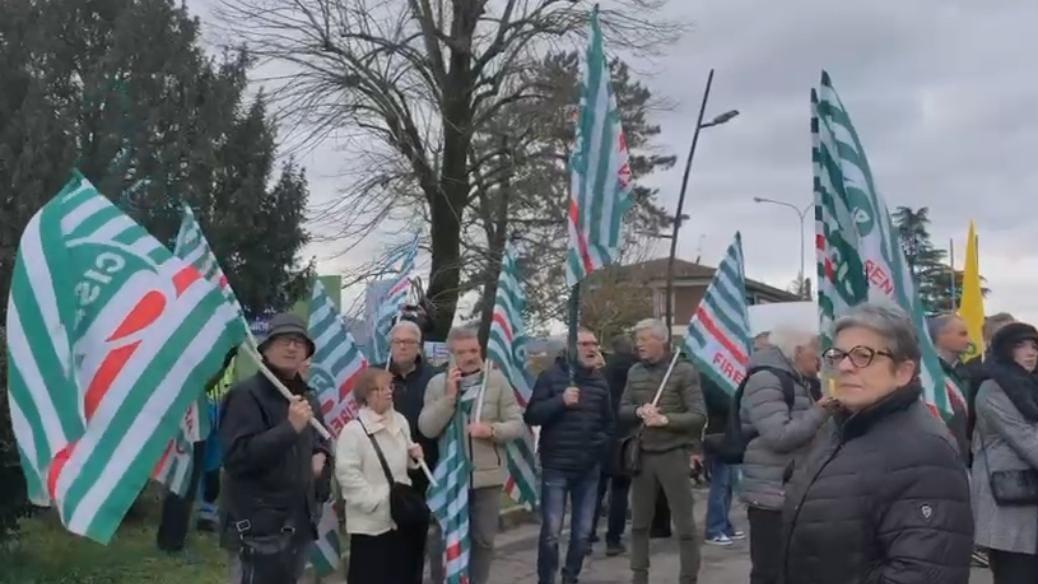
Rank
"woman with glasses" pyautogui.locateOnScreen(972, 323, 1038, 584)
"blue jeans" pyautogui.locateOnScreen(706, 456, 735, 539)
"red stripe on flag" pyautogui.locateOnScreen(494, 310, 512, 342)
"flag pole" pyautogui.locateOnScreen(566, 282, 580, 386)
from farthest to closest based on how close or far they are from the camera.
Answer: "blue jeans" pyautogui.locateOnScreen(706, 456, 735, 539) < "red stripe on flag" pyautogui.locateOnScreen(494, 310, 512, 342) < "flag pole" pyautogui.locateOnScreen(566, 282, 580, 386) < "woman with glasses" pyautogui.locateOnScreen(972, 323, 1038, 584)

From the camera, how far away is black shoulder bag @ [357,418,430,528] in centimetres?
611

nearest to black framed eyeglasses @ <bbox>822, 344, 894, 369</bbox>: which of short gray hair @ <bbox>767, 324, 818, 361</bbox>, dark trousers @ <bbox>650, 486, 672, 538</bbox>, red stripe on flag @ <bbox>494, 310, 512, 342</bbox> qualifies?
short gray hair @ <bbox>767, 324, 818, 361</bbox>

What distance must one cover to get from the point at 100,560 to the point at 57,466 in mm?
4029

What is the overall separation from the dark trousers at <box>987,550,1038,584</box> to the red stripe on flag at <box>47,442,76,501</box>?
4.26m

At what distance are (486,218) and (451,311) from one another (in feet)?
8.28

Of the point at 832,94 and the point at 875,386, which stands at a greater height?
the point at 832,94

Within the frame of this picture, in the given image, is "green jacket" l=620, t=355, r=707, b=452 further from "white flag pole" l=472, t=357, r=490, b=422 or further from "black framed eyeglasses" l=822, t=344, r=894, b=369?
"black framed eyeglasses" l=822, t=344, r=894, b=369

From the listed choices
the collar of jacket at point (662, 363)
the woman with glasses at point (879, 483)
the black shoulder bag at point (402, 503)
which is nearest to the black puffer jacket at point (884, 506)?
the woman with glasses at point (879, 483)

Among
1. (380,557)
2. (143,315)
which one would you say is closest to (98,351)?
(143,315)

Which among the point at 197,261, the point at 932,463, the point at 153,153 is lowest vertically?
the point at 932,463

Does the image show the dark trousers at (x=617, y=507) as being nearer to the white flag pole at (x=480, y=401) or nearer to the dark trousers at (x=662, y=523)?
the dark trousers at (x=662, y=523)

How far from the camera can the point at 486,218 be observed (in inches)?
927

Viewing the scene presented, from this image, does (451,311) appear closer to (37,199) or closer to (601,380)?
(37,199)

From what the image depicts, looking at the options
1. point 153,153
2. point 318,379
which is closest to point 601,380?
point 318,379
